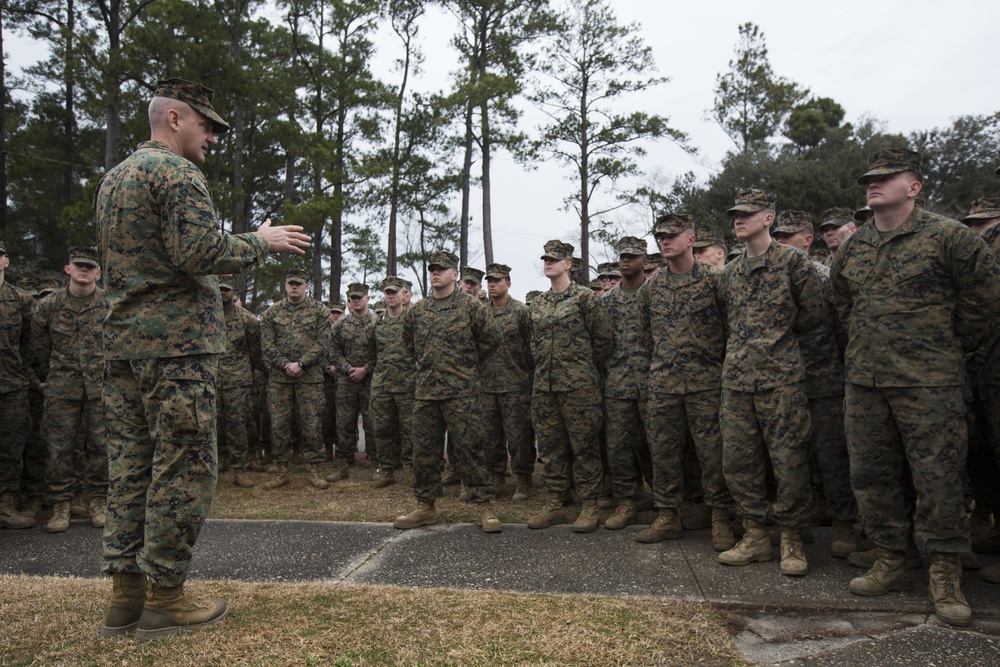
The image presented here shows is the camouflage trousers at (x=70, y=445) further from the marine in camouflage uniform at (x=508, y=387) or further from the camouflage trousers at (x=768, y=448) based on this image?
the camouflage trousers at (x=768, y=448)

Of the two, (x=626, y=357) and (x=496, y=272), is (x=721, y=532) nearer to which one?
(x=626, y=357)

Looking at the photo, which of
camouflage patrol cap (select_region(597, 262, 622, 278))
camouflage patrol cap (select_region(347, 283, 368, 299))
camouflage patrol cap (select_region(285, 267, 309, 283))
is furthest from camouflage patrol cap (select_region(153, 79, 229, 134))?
camouflage patrol cap (select_region(347, 283, 368, 299))

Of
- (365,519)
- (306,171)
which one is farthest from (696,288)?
(306,171)

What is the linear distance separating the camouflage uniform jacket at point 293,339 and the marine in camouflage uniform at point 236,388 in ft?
0.91

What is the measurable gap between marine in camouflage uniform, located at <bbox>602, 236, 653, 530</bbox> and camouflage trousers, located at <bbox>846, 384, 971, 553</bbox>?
1888 mm

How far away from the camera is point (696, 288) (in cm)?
497

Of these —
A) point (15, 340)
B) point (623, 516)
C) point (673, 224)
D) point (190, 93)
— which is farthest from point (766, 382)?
point (15, 340)

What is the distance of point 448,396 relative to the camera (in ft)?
18.4

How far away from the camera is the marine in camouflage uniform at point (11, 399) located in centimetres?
593

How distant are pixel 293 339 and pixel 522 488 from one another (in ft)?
10.6

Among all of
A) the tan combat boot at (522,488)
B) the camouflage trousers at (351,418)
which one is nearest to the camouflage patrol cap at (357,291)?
the camouflage trousers at (351,418)

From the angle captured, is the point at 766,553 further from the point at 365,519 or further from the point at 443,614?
the point at 365,519

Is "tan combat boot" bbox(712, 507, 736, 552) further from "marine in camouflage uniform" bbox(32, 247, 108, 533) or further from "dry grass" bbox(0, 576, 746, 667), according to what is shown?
"marine in camouflage uniform" bbox(32, 247, 108, 533)

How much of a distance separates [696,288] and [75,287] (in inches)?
211
